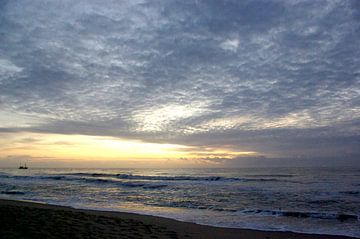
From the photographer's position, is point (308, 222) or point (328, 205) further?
point (328, 205)

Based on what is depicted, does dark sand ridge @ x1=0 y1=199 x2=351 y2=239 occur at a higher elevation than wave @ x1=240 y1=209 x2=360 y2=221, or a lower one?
higher

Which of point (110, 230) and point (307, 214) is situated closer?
point (110, 230)

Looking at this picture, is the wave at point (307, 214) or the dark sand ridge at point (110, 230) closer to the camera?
the dark sand ridge at point (110, 230)

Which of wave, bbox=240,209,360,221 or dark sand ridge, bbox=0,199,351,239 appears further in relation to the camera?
wave, bbox=240,209,360,221

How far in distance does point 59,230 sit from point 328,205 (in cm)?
1576

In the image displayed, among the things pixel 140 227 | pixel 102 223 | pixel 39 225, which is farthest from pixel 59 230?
pixel 140 227

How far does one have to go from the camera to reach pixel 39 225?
9992mm

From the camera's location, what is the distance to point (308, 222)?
13.4 m

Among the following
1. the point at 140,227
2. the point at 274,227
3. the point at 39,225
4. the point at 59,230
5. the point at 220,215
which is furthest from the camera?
the point at 220,215

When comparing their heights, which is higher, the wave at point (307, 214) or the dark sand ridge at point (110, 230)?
the dark sand ridge at point (110, 230)

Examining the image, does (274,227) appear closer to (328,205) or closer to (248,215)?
(248,215)

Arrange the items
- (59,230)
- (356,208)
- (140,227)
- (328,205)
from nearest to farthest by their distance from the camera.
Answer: (59,230) → (140,227) → (356,208) → (328,205)

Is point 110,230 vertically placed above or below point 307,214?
above

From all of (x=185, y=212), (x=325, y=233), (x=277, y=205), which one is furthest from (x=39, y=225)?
(x=277, y=205)
